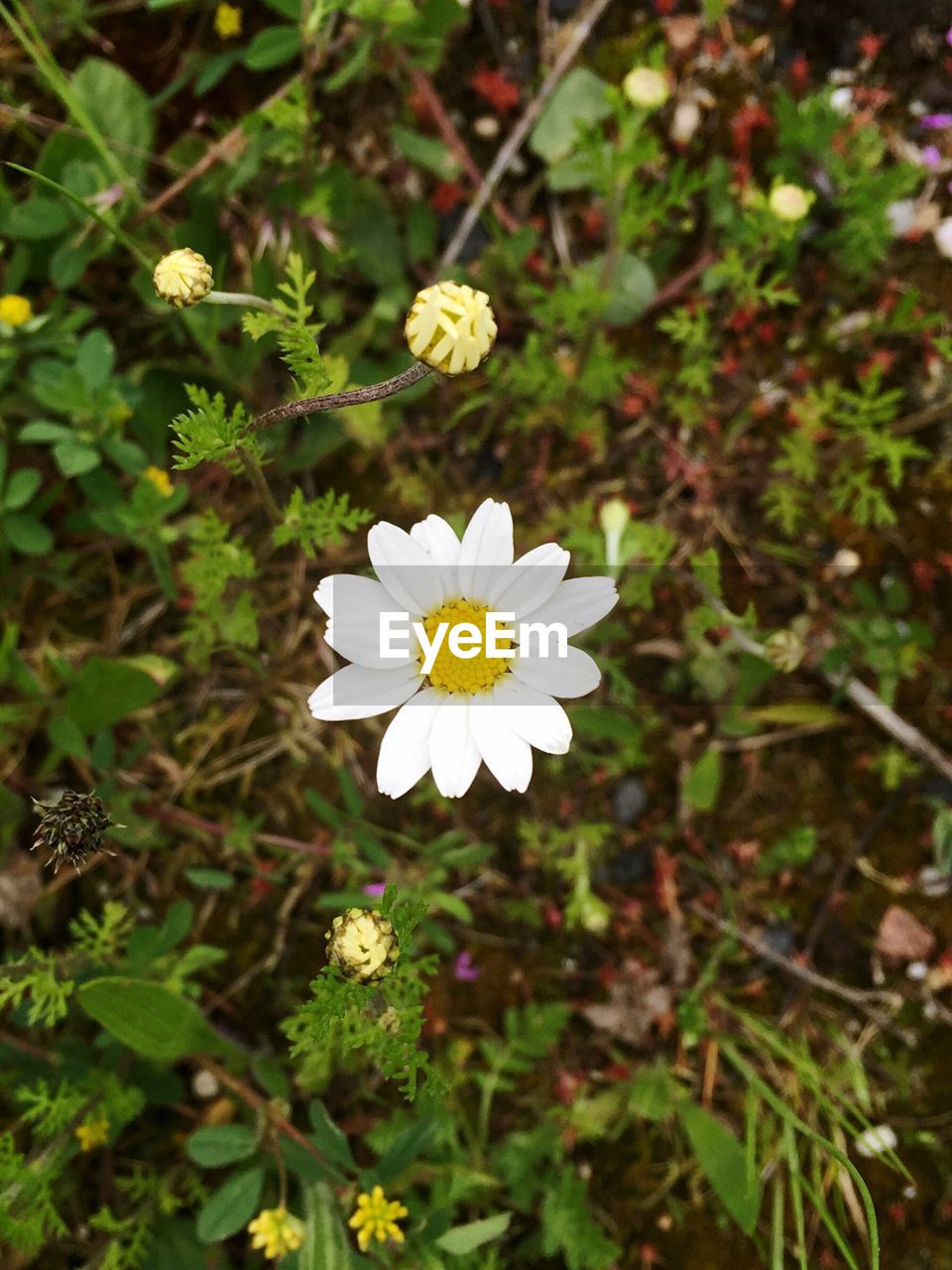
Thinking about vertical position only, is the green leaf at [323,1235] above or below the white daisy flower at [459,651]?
below

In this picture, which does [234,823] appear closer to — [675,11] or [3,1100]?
[3,1100]

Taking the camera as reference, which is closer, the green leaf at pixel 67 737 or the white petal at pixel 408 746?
the white petal at pixel 408 746

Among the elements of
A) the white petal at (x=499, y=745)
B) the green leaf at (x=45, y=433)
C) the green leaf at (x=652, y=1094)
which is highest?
the green leaf at (x=45, y=433)

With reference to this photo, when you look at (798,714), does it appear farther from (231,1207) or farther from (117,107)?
(117,107)

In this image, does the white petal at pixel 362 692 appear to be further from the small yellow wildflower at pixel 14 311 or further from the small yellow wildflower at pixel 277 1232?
the small yellow wildflower at pixel 14 311

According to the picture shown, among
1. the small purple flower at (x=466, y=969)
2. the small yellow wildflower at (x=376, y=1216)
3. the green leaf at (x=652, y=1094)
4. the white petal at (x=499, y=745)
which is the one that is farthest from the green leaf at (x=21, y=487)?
the green leaf at (x=652, y=1094)

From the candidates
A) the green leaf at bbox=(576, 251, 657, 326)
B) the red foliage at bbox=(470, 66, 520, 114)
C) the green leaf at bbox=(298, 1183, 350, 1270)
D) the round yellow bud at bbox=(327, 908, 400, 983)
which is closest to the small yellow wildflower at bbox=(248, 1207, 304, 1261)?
the green leaf at bbox=(298, 1183, 350, 1270)
